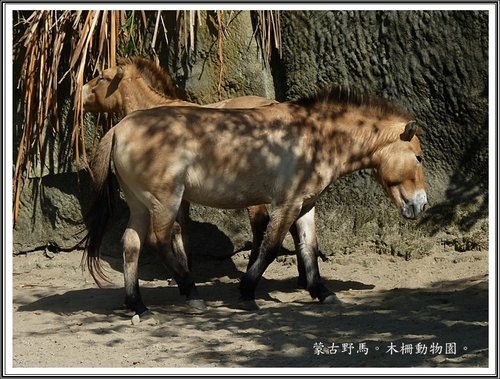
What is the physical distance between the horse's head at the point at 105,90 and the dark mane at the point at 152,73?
11cm

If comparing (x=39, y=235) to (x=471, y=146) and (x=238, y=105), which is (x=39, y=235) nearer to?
(x=238, y=105)

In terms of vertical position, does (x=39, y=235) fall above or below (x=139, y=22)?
below

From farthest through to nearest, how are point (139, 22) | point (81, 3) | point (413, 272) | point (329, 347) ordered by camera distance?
point (139, 22), point (413, 272), point (81, 3), point (329, 347)

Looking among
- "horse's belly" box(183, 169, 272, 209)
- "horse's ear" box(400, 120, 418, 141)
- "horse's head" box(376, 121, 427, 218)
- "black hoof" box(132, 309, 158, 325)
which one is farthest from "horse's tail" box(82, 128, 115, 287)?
"horse's ear" box(400, 120, 418, 141)

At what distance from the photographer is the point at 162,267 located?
1059cm

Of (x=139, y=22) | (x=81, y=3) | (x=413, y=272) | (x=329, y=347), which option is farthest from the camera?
(x=139, y=22)

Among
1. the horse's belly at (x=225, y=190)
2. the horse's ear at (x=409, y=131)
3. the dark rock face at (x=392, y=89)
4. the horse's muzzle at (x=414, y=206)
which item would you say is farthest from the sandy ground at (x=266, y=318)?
the horse's ear at (x=409, y=131)

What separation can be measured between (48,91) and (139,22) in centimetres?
118

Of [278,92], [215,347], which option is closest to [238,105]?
[278,92]

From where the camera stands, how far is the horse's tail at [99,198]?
8594 mm

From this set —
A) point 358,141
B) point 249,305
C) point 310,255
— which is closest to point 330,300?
point 310,255

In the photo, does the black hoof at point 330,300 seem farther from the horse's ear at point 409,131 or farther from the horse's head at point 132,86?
the horse's head at point 132,86

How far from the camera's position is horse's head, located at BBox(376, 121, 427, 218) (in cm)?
897

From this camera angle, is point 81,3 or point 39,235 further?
point 39,235
